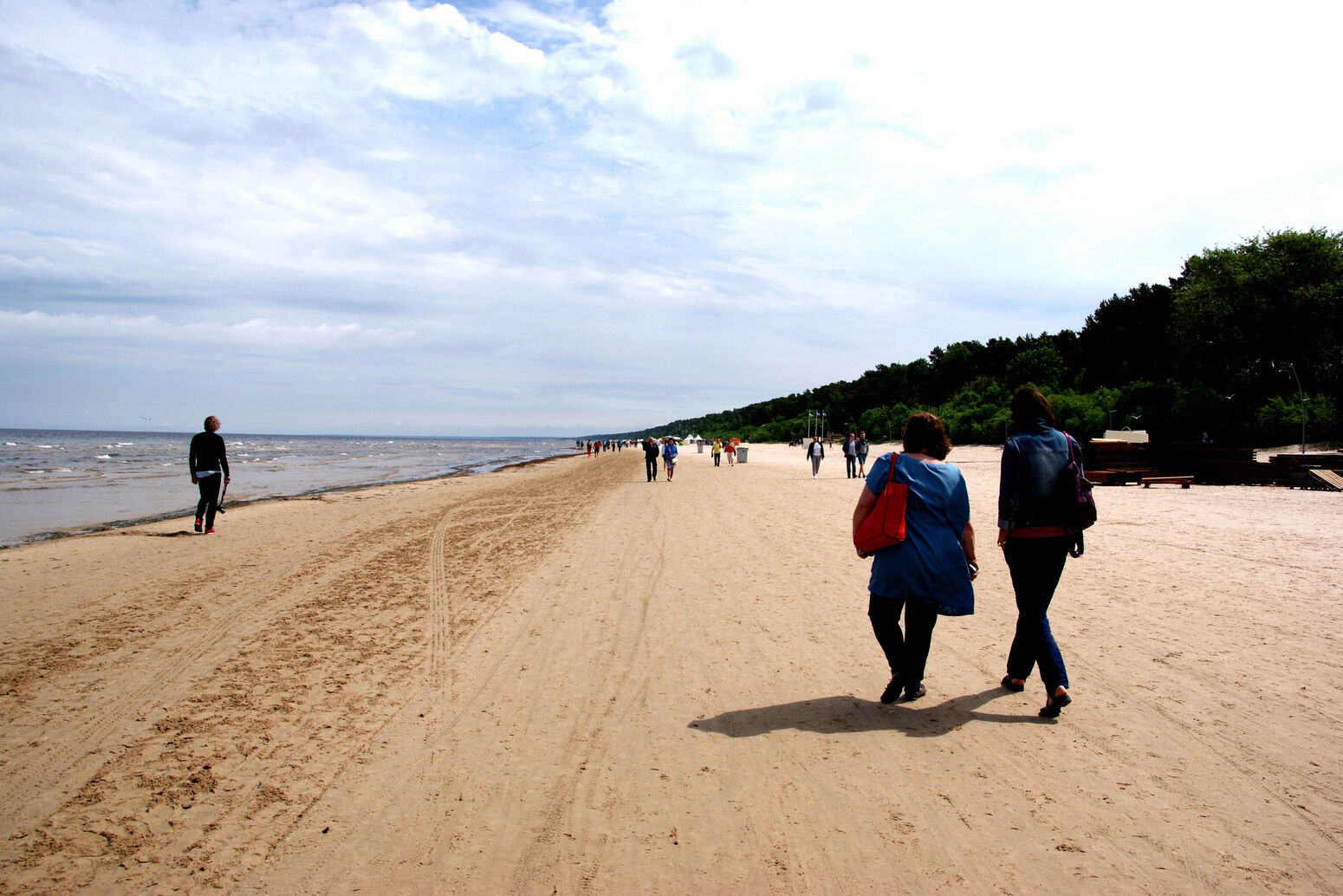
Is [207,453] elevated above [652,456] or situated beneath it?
elevated above

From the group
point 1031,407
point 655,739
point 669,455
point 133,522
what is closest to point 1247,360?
point 669,455

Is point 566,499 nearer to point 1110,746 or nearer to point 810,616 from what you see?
point 810,616

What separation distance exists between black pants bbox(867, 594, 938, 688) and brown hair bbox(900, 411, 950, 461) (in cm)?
82

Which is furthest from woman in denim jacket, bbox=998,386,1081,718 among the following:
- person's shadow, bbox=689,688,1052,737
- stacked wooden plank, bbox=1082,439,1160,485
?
stacked wooden plank, bbox=1082,439,1160,485

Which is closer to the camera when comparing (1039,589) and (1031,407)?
(1039,589)

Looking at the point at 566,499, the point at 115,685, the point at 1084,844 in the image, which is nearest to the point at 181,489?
the point at 566,499

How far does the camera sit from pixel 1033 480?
12.9ft

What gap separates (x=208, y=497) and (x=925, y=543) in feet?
40.4

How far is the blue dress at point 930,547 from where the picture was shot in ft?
12.5

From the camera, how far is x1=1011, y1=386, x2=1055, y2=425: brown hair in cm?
406

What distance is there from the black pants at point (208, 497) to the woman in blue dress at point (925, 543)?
461 inches

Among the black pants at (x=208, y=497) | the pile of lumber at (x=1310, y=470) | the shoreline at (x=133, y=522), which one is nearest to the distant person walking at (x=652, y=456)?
the shoreline at (x=133, y=522)

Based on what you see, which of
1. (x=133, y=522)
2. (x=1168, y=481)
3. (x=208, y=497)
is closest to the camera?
Answer: (x=208, y=497)

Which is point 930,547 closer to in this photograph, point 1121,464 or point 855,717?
point 855,717
